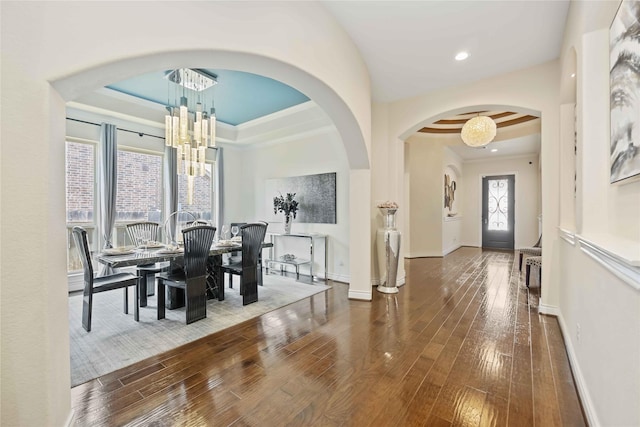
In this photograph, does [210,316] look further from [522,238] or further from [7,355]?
[522,238]

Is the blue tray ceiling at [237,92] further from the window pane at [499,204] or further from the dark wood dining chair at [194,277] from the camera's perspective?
the window pane at [499,204]

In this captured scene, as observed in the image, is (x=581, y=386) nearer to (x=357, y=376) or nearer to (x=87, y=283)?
(x=357, y=376)

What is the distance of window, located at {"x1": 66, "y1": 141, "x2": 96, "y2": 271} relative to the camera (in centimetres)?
423

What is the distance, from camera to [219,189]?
6211 mm

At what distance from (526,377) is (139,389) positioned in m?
2.81

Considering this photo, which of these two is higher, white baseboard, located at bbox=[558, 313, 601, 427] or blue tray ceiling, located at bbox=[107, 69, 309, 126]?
blue tray ceiling, located at bbox=[107, 69, 309, 126]

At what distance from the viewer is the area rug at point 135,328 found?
225 cm

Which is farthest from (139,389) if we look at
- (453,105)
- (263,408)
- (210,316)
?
(453,105)

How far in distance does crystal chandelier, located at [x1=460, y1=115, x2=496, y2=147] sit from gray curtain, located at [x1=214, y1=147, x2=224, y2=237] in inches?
200

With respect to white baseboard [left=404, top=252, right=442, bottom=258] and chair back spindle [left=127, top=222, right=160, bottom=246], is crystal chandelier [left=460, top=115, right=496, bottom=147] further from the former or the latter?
chair back spindle [left=127, top=222, right=160, bottom=246]

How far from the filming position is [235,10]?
1.86m

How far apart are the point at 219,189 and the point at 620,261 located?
20.6ft

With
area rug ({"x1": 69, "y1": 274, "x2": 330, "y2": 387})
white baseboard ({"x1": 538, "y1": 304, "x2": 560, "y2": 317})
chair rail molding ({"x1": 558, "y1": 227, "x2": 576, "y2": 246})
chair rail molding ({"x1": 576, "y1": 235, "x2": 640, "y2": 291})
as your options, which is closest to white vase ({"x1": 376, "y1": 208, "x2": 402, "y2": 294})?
area rug ({"x1": 69, "y1": 274, "x2": 330, "y2": 387})

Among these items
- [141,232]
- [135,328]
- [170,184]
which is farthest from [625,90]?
[170,184]
